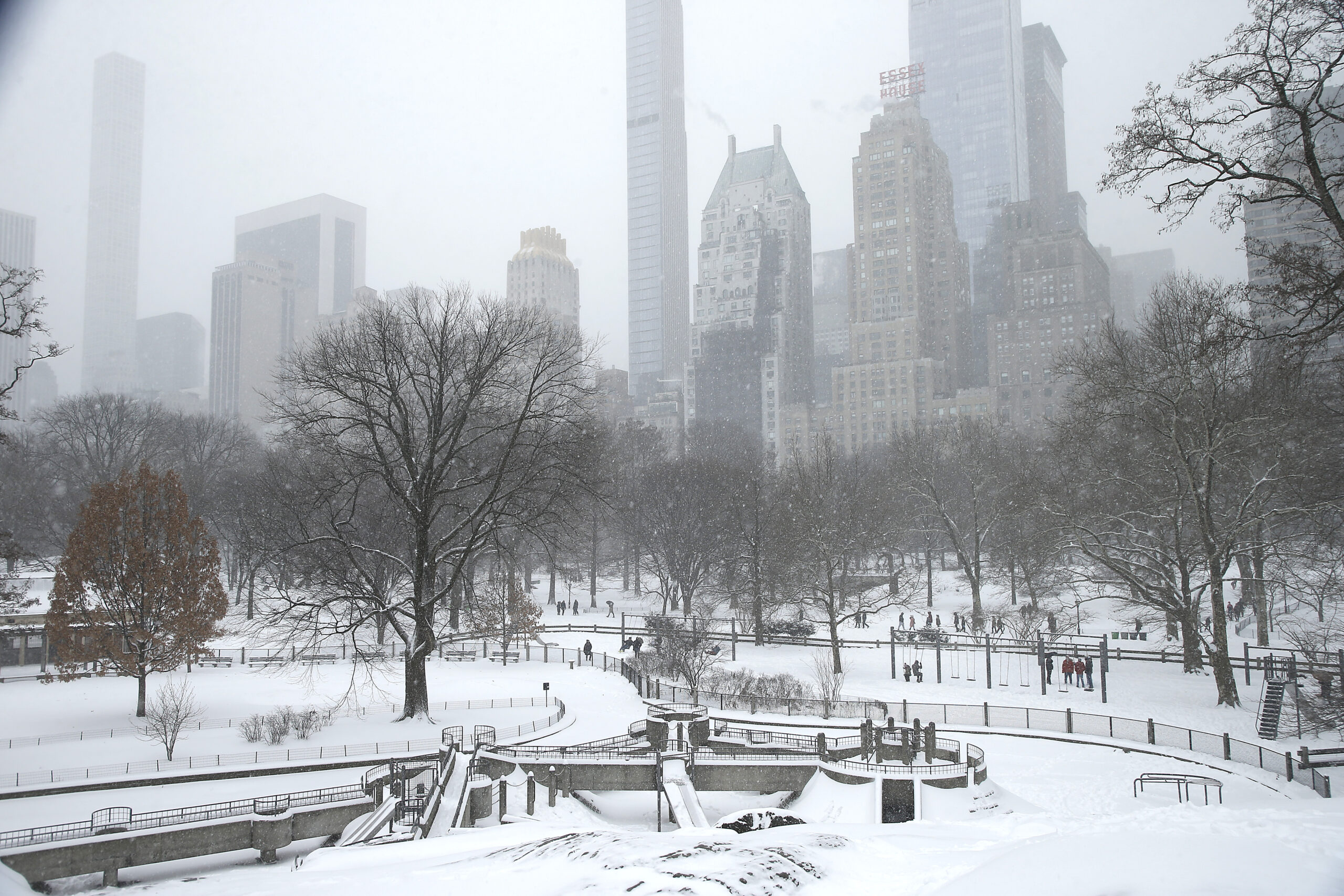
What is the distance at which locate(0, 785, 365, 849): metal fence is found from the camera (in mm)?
14625

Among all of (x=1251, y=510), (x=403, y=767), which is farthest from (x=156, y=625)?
(x=1251, y=510)

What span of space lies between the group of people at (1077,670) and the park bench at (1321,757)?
9049mm

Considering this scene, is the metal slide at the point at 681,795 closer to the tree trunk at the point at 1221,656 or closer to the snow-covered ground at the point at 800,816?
the snow-covered ground at the point at 800,816

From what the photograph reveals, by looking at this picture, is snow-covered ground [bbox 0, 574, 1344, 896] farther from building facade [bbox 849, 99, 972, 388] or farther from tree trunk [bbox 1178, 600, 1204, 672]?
building facade [bbox 849, 99, 972, 388]

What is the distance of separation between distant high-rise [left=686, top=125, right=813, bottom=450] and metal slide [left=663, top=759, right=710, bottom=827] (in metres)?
146

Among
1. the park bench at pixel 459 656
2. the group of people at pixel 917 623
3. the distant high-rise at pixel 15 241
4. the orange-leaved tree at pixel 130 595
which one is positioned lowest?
the park bench at pixel 459 656

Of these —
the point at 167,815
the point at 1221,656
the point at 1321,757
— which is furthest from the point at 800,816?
the point at 1221,656

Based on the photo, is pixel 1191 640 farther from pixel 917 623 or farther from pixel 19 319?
pixel 19 319

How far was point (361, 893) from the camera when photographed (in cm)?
967

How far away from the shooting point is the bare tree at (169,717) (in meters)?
19.9

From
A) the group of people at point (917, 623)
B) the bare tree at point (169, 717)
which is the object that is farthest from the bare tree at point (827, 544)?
the bare tree at point (169, 717)

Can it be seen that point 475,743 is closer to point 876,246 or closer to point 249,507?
point 249,507

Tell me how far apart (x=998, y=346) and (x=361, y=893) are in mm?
156349

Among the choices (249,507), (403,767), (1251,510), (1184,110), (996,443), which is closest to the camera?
(1184,110)
